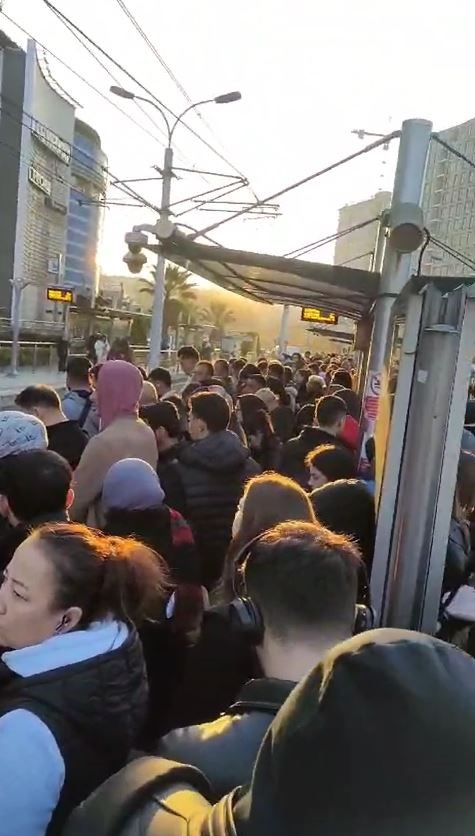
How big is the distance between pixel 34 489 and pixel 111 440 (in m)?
1.42

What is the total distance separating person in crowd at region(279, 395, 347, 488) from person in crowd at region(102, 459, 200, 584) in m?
2.87

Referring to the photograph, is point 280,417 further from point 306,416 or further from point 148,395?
point 148,395

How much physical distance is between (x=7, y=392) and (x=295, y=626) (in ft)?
69.0

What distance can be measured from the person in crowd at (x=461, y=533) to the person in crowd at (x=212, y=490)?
1.29 metres

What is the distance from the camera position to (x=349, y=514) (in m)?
3.50

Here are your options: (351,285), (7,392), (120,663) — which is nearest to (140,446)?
(120,663)

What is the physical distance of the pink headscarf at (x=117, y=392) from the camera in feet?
15.3

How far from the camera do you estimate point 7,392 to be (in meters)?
21.8

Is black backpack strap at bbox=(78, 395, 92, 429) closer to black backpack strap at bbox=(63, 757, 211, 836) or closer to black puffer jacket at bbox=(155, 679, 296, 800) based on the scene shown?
black puffer jacket at bbox=(155, 679, 296, 800)

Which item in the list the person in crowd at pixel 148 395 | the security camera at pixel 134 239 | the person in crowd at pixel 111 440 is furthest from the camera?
the security camera at pixel 134 239

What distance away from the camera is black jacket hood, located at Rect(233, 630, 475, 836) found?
73 centimetres

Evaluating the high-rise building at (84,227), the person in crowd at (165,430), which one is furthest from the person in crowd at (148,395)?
the high-rise building at (84,227)

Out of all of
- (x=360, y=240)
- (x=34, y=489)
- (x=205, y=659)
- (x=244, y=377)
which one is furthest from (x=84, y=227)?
(x=205, y=659)

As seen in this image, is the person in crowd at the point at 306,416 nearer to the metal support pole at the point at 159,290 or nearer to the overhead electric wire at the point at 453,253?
the overhead electric wire at the point at 453,253
